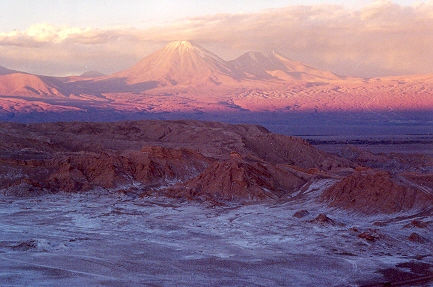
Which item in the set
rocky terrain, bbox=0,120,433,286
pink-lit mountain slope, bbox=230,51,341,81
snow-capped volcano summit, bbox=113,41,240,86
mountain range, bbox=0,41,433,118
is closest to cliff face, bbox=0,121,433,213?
rocky terrain, bbox=0,120,433,286

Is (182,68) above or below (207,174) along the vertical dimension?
above

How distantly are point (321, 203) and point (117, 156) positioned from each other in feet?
34.3

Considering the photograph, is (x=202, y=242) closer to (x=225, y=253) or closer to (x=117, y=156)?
(x=225, y=253)

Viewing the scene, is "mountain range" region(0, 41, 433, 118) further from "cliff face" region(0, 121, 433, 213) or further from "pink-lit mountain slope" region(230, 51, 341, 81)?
"cliff face" region(0, 121, 433, 213)

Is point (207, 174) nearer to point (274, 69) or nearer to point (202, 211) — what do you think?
point (202, 211)

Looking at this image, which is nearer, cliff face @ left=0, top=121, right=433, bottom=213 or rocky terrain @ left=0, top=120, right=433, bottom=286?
rocky terrain @ left=0, top=120, right=433, bottom=286

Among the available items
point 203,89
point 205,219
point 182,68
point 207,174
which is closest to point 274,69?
point 182,68

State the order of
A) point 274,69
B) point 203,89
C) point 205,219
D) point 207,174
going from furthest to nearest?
1. point 274,69
2. point 203,89
3. point 207,174
4. point 205,219

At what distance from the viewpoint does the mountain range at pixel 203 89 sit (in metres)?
118

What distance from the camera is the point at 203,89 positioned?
455 feet

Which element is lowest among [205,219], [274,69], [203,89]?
[203,89]

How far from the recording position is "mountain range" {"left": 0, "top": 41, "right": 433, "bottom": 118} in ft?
386

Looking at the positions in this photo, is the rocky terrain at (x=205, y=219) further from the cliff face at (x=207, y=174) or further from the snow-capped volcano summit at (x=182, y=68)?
the snow-capped volcano summit at (x=182, y=68)

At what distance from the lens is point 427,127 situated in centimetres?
10650
